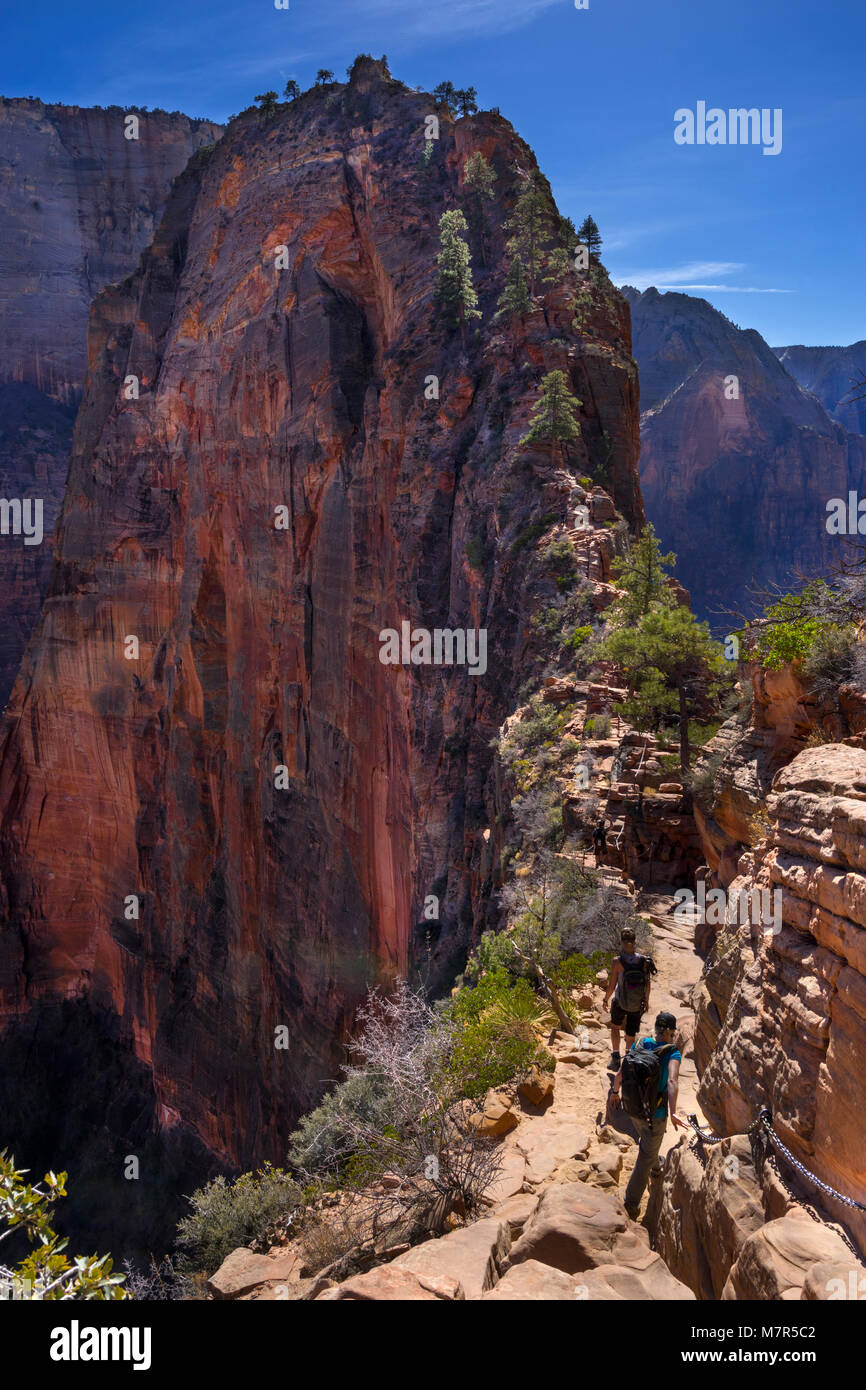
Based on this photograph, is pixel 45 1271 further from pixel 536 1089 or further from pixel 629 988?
pixel 629 988

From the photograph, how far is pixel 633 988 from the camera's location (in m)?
8.81

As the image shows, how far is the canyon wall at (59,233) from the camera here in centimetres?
8331

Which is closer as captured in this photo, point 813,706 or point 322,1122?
point 813,706

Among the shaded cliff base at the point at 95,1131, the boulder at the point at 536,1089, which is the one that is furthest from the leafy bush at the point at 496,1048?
the shaded cliff base at the point at 95,1131

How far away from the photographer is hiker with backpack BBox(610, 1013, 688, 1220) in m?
6.84

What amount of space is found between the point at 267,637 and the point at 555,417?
59.1ft

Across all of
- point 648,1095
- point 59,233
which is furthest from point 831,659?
point 59,233

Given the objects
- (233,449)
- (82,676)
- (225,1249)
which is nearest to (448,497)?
(233,449)

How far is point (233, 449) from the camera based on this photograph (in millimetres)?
40219

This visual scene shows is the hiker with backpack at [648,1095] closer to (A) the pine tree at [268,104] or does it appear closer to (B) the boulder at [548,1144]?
(B) the boulder at [548,1144]

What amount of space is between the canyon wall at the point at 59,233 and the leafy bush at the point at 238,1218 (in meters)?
78.0

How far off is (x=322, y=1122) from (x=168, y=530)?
3657 centimetres
